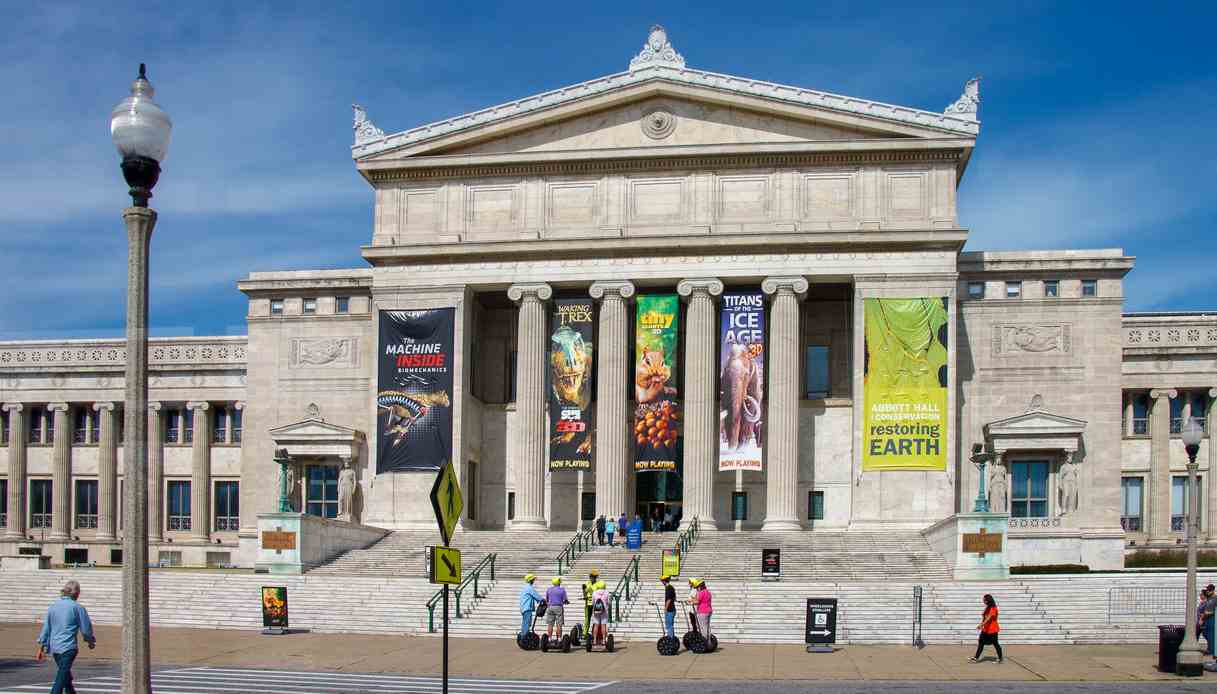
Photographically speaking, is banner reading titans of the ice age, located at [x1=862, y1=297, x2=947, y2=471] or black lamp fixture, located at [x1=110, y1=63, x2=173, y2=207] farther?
banner reading titans of the ice age, located at [x1=862, y1=297, x2=947, y2=471]

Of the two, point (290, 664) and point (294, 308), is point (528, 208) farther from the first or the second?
point (290, 664)

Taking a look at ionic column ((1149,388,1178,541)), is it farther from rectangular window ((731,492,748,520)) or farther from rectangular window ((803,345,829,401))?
rectangular window ((731,492,748,520))

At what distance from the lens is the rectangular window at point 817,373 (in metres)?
59.4

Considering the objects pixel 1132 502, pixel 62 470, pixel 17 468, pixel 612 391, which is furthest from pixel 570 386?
pixel 17 468

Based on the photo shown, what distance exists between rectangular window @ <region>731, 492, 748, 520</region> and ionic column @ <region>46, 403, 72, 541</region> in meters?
33.0

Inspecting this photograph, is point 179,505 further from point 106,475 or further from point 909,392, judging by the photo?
point 909,392

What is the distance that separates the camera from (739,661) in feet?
104

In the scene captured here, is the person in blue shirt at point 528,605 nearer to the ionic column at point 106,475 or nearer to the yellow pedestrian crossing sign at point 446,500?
the yellow pedestrian crossing sign at point 446,500

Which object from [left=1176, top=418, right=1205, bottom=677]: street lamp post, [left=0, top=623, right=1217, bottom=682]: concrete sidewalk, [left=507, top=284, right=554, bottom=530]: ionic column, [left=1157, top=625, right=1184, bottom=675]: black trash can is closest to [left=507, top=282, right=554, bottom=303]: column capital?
[left=507, top=284, right=554, bottom=530]: ionic column

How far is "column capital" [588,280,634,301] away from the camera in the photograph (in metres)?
57.2

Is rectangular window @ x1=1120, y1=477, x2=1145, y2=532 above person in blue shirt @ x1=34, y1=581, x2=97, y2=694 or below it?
below

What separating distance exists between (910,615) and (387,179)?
31.4 metres

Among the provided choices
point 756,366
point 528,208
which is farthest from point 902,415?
point 528,208

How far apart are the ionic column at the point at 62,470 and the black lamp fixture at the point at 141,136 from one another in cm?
6000
